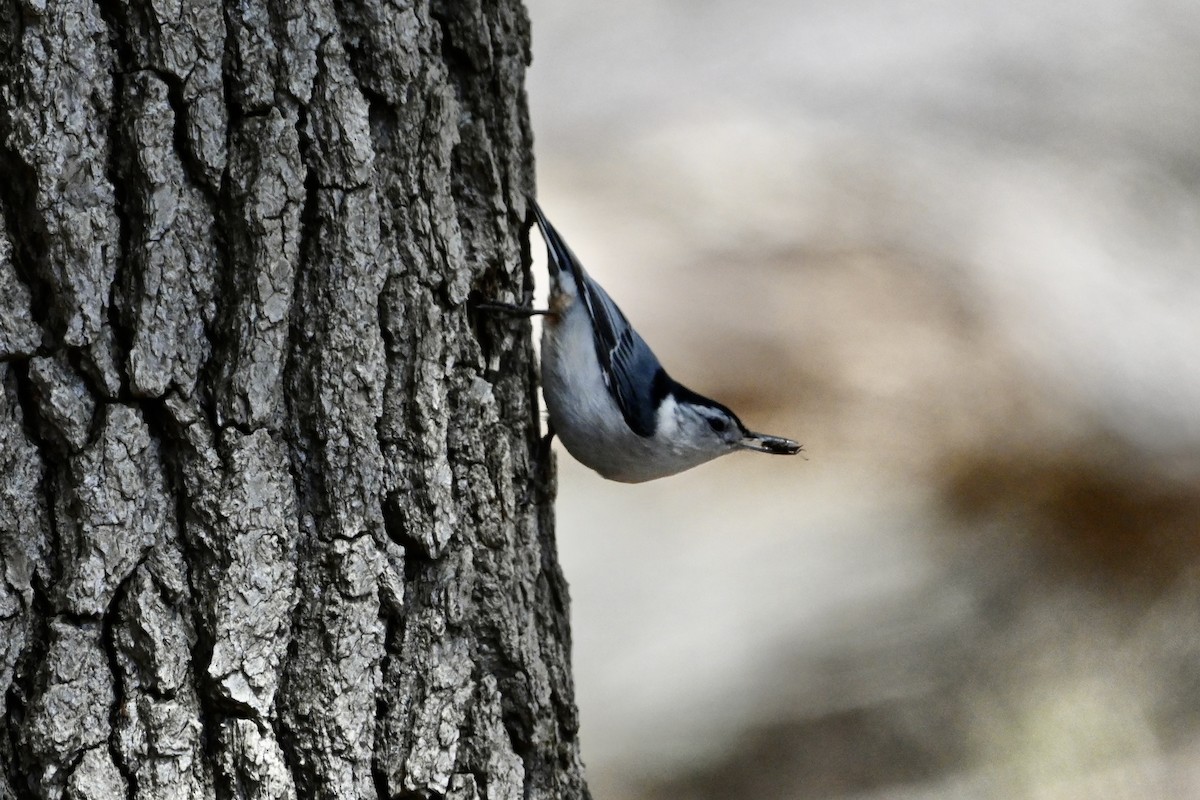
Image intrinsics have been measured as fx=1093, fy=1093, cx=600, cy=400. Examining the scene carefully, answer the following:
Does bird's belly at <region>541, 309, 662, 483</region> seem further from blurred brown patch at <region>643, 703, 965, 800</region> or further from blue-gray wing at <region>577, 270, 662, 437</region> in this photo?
blurred brown patch at <region>643, 703, 965, 800</region>

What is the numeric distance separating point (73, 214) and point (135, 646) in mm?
512

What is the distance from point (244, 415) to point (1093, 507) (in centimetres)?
285

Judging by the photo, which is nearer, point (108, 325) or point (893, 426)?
point (108, 325)

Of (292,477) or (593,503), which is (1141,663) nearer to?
(593,503)

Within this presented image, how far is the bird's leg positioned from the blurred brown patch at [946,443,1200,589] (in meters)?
2.06

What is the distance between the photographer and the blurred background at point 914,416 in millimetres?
3174

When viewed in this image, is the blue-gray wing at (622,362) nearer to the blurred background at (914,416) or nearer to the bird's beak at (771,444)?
the bird's beak at (771,444)

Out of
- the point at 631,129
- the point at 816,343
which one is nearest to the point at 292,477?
the point at 816,343

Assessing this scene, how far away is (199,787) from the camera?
134 centimetres

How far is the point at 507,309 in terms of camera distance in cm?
174

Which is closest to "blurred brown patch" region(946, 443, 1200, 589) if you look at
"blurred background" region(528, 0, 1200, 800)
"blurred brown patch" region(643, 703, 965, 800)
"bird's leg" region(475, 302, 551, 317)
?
"blurred background" region(528, 0, 1200, 800)

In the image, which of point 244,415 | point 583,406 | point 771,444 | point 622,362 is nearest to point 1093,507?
point 771,444

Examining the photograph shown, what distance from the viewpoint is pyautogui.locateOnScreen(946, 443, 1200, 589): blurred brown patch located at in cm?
335

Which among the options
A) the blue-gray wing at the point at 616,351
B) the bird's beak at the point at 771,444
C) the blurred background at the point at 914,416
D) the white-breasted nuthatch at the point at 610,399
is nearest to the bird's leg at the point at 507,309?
the white-breasted nuthatch at the point at 610,399
